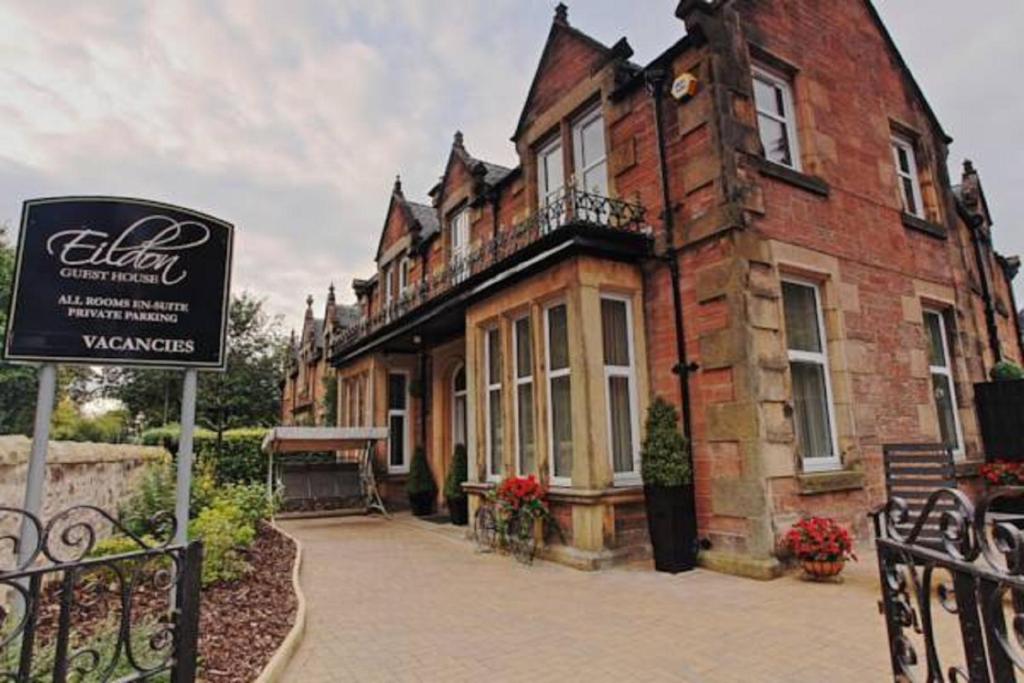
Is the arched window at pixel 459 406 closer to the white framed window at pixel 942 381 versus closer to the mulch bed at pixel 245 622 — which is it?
the mulch bed at pixel 245 622

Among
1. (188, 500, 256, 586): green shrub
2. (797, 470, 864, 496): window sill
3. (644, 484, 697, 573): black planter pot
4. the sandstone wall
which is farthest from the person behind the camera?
(797, 470, 864, 496): window sill

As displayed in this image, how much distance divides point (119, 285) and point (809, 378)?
7.90m

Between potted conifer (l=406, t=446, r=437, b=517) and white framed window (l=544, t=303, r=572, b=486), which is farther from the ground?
white framed window (l=544, t=303, r=572, b=486)

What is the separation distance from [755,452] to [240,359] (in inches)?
915

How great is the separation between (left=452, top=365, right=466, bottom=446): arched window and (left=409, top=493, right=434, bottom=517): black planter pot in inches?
54.4

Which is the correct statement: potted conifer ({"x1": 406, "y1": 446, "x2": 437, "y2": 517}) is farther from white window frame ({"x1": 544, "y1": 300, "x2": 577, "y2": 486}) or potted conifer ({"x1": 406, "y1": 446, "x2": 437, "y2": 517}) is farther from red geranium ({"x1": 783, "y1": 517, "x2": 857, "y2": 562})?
red geranium ({"x1": 783, "y1": 517, "x2": 857, "y2": 562})

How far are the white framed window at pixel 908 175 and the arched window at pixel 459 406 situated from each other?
9.80 metres

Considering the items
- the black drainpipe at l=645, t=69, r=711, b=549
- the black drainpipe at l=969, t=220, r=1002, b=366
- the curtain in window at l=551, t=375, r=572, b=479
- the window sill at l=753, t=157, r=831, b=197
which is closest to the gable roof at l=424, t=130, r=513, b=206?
the black drainpipe at l=645, t=69, r=711, b=549

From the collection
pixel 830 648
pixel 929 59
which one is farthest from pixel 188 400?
pixel 929 59

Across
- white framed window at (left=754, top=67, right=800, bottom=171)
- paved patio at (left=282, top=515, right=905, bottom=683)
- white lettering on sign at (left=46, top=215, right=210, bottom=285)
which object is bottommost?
paved patio at (left=282, top=515, right=905, bottom=683)

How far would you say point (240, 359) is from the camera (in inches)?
952

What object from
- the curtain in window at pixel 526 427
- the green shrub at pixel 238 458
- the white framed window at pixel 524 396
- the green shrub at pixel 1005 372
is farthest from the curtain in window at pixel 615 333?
the green shrub at pixel 238 458

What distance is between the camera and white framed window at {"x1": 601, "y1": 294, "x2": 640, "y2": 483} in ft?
25.0

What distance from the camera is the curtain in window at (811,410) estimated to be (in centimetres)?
736
